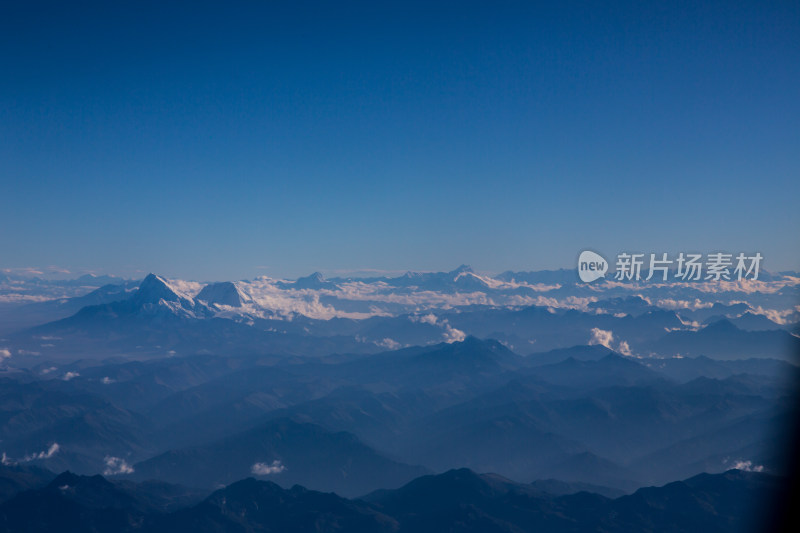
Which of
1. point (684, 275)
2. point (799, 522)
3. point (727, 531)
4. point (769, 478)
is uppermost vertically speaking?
point (684, 275)

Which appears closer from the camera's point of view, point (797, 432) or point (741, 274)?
point (797, 432)

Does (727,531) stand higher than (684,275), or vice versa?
(684,275)

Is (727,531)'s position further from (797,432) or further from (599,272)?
(797,432)

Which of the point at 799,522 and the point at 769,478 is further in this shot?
the point at 769,478

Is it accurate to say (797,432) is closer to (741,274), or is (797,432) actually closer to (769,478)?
(741,274)

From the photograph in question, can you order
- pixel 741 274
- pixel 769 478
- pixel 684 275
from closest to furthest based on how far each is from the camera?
pixel 741 274 → pixel 684 275 → pixel 769 478

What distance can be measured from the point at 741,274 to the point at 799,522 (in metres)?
93.7

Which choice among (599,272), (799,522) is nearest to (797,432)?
(799,522)

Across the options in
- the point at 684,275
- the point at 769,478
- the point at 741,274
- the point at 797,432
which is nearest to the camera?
the point at 797,432

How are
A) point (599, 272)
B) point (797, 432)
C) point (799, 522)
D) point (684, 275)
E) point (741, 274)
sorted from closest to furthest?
point (799, 522) < point (797, 432) < point (741, 274) < point (684, 275) < point (599, 272)

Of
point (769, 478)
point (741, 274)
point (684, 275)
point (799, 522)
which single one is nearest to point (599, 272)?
point (684, 275)

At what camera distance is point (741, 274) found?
404 ft

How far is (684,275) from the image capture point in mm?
133750

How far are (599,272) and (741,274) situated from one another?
2279 inches
